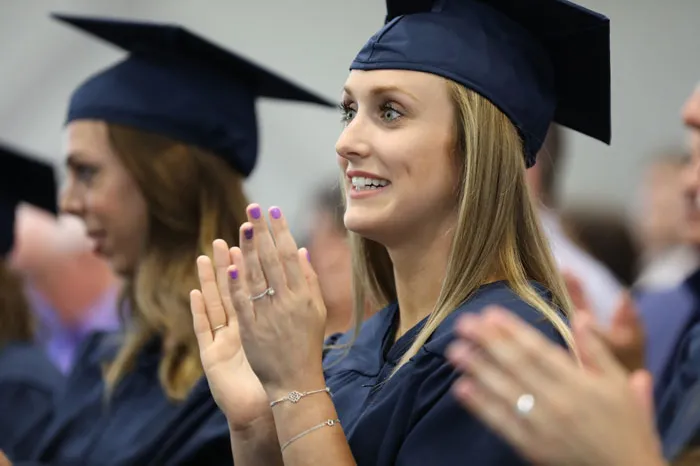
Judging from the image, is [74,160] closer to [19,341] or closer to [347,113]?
[19,341]

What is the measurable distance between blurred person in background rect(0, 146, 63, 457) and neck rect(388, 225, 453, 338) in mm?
1817

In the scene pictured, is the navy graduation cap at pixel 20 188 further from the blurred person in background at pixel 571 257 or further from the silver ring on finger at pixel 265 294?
the silver ring on finger at pixel 265 294

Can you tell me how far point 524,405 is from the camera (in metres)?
1.54

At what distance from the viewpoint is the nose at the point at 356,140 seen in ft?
7.23

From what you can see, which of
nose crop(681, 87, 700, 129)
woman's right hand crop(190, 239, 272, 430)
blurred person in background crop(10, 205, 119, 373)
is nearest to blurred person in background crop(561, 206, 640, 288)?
nose crop(681, 87, 700, 129)

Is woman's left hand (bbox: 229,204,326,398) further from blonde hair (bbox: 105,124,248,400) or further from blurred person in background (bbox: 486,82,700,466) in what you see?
blonde hair (bbox: 105,124,248,400)

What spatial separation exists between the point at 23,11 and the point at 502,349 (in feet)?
20.2

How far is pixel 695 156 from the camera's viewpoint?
3156 millimetres

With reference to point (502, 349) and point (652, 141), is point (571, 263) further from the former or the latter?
point (502, 349)

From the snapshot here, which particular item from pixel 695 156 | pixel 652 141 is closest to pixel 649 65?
pixel 652 141

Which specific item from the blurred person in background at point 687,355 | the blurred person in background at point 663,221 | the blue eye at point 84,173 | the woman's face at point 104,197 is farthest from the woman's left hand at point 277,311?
the blurred person in background at point 663,221

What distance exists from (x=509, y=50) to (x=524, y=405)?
93 centimetres

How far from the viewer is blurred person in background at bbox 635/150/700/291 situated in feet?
17.7

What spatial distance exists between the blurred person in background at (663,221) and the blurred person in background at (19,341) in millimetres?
2737
